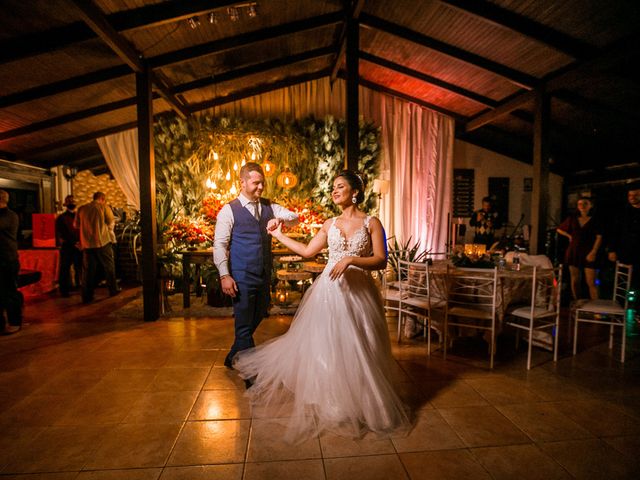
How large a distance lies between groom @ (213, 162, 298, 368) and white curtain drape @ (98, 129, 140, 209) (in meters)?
6.17

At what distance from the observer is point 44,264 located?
280 inches

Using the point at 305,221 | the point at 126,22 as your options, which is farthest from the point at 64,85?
the point at 305,221

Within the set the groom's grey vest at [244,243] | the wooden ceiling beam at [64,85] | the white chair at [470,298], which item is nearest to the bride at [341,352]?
the groom's grey vest at [244,243]

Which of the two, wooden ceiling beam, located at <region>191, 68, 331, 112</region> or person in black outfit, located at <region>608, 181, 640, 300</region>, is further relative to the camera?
wooden ceiling beam, located at <region>191, 68, 331, 112</region>

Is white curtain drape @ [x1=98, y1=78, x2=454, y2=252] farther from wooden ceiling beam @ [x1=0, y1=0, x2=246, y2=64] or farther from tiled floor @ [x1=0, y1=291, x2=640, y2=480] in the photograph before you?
tiled floor @ [x1=0, y1=291, x2=640, y2=480]

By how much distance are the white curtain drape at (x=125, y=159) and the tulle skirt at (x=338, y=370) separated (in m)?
6.80

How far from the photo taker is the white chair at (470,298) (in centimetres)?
380

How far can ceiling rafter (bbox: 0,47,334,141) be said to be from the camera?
22.8ft

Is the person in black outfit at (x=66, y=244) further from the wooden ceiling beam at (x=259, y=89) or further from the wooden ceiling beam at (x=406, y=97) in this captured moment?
the wooden ceiling beam at (x=406, y=97)

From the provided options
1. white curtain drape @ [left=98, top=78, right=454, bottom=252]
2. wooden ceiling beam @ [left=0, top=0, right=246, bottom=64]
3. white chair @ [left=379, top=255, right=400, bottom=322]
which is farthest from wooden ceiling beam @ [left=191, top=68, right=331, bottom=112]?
white chair @ [left=379, top=255, right=400, bottom=322]

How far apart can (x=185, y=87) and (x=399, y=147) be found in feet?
15.1

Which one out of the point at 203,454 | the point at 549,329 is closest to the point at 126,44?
the point at 203,454

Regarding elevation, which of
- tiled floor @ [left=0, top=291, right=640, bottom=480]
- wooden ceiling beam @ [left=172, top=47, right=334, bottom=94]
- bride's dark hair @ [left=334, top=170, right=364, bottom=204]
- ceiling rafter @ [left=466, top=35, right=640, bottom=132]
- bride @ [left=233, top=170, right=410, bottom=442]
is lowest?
tiled floor @ [left=0, top=291, right=640, bottom=480]

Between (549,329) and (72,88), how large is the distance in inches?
278
